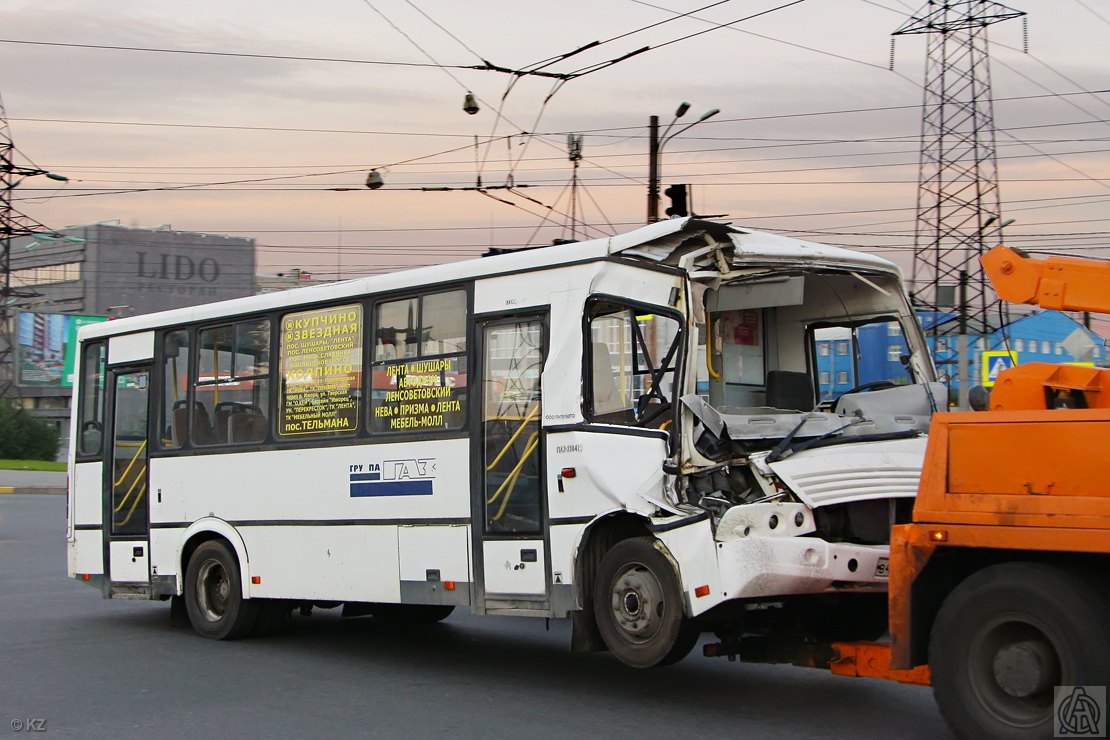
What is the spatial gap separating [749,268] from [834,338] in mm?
1552

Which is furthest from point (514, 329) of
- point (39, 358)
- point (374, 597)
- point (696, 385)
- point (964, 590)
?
point (39, 358)

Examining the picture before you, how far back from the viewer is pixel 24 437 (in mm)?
Result: 51875

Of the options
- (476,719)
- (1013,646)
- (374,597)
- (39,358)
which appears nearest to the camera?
(1013,646)

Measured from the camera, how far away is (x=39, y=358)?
68312 millimetres

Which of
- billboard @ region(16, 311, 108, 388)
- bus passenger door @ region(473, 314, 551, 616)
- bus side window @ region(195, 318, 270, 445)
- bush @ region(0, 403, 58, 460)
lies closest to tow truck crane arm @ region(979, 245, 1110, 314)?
bus passenger door @ region(473, 314, 551, 616)

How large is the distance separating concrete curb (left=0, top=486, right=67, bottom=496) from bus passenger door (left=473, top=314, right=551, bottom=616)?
1033 inches

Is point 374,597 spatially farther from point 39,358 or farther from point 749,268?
point 39,358

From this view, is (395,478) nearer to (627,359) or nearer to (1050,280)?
(627,359)

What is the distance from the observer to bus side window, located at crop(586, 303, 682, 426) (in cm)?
773

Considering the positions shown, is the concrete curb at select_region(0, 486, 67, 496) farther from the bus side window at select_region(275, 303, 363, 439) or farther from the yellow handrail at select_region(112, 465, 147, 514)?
the bus side window at select_region(275, 303, 363, 439)

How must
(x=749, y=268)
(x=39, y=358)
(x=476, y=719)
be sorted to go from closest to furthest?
(x=476, y=719) < (x=749, y=268) < (x=39, y=358)

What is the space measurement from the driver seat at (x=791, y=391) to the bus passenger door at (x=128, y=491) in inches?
237

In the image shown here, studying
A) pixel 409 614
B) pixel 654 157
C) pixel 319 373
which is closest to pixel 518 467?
pixel 319 373

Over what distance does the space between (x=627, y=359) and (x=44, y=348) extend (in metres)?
67.1
